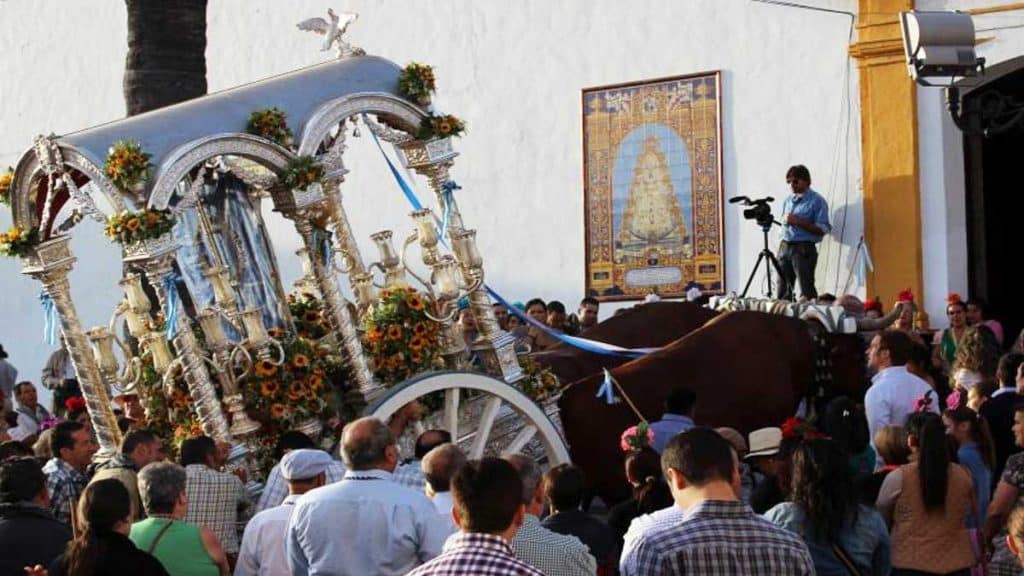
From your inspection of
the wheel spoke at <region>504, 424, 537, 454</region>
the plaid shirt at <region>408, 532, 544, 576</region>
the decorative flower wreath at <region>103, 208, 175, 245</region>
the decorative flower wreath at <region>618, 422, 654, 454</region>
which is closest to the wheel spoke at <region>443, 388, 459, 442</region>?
the wheel spoke at <region>504, 424, 537, 454</region>

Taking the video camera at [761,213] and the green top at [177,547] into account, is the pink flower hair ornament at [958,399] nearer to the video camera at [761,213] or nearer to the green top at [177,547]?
the green top at [177,547]

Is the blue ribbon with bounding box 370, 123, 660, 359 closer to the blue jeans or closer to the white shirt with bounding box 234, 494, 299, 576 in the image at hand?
the white shirt with bounding box 234, 494, 299, 576

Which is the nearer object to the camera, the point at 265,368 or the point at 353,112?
the point at 265,368

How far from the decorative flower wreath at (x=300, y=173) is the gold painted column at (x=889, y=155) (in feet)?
27.8

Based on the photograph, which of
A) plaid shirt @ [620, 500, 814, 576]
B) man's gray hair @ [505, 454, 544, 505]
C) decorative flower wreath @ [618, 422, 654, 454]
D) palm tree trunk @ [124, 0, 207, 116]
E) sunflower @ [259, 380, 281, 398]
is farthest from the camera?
palm tree trunk @ [124, 0, 207, 116]

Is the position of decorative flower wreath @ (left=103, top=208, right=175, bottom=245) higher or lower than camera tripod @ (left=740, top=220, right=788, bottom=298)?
higher

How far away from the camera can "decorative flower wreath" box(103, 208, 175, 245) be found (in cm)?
997

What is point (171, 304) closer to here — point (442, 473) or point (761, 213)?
point (442, 473)

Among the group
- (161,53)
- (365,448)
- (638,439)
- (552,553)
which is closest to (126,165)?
Result: (638,439)

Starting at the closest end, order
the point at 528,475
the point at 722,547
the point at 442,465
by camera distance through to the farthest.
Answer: the point at 722,547
the point at 528,475
the point at 442,465

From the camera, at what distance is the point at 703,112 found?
62.2 ft

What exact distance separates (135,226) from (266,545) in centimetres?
265

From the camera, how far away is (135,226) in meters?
9.96

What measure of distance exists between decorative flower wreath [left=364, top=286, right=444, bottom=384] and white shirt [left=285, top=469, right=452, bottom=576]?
3.90 metres
